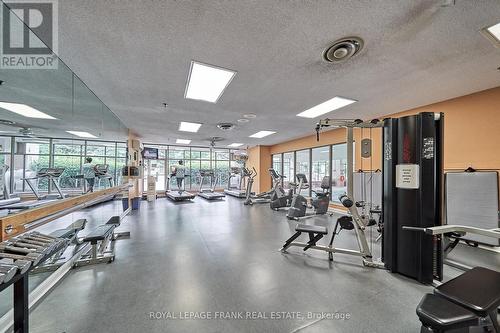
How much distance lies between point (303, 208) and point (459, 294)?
15.1 feet

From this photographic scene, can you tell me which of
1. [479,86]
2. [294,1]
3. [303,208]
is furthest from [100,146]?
[479,86]

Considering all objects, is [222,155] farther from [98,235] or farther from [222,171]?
[98,235]

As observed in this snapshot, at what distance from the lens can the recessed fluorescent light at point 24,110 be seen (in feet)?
6.29

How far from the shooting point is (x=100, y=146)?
4.32m

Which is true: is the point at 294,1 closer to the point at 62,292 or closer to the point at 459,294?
the point at 459,294

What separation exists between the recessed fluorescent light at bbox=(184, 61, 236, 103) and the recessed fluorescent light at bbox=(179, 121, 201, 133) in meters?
2.25

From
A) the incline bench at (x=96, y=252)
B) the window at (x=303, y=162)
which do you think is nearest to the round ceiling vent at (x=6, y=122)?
the incline bench at (x=96, y=252)

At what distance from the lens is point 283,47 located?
2.24 meters

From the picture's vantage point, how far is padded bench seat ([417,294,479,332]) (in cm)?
116

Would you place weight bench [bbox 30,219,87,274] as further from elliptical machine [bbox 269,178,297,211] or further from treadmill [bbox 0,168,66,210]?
elliptical machine [bbox 269,178,297,211]

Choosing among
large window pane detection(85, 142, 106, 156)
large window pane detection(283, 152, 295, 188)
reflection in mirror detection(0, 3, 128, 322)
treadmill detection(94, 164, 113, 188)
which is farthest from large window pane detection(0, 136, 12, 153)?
large window pane detection(283, 152, 295, 188)

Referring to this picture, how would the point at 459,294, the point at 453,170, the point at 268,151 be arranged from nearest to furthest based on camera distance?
the point at 459,294, the point at 453,170, the point at 268,151

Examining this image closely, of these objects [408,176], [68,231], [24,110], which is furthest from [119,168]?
[408,176]

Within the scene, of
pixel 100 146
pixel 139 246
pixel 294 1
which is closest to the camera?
pixel 294 1
